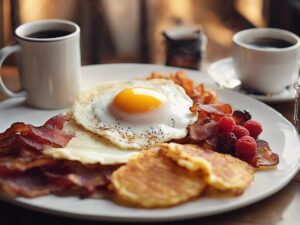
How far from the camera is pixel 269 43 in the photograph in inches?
72.4

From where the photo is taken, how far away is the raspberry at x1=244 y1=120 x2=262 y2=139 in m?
1.41

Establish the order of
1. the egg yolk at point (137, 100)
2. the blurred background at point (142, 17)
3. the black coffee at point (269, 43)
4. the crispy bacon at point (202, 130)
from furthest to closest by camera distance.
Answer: the blurred background at point (142, 17) < the black coffee at point (269, 43) < the egg yolk at point (137, 100) < the crispy bacon at point (202, 130)

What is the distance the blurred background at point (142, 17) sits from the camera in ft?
8.13

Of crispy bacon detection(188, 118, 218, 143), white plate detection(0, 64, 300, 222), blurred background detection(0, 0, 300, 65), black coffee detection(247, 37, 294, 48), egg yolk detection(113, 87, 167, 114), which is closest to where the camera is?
white plate detection(0, 64, 300, 222)

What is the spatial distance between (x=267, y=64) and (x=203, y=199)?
661mm

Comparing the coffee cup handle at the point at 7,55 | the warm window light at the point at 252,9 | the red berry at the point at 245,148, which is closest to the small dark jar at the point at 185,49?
the coffee cup handle at the point at 7,55

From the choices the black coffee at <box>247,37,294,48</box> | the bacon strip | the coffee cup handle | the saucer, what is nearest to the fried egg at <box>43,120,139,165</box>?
the bacon strip

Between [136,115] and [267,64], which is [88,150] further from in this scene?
[267,64]

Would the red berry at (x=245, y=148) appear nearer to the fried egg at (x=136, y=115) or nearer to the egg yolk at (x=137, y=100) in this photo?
the fried egg at (x=136, y=115)

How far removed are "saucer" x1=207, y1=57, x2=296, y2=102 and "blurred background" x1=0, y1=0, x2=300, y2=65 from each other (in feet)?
1.04

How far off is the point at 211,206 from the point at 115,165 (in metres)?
0.23

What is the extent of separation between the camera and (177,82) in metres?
1.67

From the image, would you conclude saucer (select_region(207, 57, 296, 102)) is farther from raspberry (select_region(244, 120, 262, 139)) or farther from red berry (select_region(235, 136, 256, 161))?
red berry (select_region(235, 136, 256, 161))

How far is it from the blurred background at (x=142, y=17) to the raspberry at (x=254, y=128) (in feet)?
2.80
